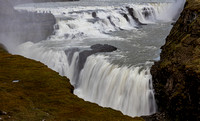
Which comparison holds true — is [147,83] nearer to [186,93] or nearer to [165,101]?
[165,101]

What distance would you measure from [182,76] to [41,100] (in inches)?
353

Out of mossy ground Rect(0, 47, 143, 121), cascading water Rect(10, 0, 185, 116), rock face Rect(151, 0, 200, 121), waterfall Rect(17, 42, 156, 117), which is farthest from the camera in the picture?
cascading water Rect(10, 0, 185, 116)

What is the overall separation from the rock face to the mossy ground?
4.88m

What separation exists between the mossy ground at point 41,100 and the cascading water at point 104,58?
19.1ft

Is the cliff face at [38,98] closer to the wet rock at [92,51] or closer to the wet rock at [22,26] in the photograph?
the wet rock at [92,51]

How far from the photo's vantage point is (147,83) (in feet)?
59.1

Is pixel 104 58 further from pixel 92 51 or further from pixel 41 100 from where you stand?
pixel 41 100

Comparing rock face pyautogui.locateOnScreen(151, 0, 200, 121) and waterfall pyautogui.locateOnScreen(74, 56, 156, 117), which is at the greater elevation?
rock face pyautogui.locateOnScreen(151, 0, 200, 121)

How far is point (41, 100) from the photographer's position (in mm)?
11508

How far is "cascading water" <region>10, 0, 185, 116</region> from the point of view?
60.8 ft

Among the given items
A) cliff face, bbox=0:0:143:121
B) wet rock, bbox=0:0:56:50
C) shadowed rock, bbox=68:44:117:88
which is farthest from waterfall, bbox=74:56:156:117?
wet rock, bbox=0:0:56:50

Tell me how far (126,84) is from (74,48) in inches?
465

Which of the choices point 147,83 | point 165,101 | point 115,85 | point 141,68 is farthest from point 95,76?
point 165,101

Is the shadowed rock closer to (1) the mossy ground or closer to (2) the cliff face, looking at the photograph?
(2) the cliff face
